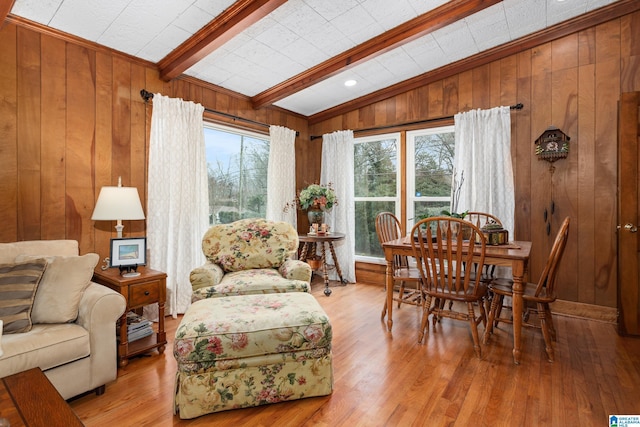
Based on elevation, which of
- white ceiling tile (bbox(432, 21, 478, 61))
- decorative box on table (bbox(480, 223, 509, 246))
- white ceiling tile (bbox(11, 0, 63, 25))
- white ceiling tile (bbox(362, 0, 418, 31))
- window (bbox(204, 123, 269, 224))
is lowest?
decorative box on table (bbox(480, 223, 509, 246))

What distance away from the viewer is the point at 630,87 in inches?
113

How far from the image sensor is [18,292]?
1686 millimetres

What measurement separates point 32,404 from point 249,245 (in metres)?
1.72

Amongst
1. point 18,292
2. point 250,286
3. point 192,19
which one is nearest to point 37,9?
point 192,19

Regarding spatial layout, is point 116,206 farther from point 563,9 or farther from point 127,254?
point 563,9

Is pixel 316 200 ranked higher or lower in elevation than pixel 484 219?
higher

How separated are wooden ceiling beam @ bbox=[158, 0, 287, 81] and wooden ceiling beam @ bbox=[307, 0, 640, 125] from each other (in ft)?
7.05

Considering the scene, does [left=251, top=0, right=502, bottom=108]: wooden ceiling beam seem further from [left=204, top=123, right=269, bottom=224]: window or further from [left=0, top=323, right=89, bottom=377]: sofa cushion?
[left=0, top=323, right=89, bottom=377]: sofa cushion

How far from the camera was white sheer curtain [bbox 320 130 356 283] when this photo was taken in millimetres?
4305

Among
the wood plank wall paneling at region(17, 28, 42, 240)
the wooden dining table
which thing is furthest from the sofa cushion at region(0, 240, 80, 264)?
the wooden dining table

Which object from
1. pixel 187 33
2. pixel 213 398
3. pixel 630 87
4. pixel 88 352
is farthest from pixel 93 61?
pixel 630 87

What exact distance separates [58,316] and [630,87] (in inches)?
183

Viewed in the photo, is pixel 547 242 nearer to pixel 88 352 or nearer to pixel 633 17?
pixel 633 17

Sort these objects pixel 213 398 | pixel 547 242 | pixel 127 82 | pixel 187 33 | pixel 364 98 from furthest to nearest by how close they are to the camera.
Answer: pixel 364 98
pixel 547 242
pixel 127 82
pixel 187 33
pixel 213 398
